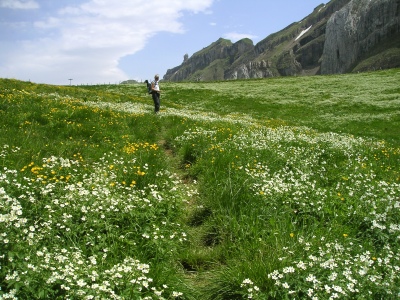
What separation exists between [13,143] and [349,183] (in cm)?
958

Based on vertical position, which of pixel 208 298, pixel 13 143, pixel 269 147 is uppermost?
pixel 13 143

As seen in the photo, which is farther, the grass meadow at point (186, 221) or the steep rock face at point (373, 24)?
the steep rock face at point (373, 24)

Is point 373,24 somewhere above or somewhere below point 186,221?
above

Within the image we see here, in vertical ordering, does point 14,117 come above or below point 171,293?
above

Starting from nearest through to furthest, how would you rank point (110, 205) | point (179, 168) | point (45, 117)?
point (110, 205) < point (179, 168) < point (45, 117)

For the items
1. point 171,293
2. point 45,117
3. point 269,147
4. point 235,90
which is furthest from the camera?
point 235,90

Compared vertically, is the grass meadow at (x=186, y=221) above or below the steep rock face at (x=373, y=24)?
below

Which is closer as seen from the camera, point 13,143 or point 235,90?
point 13,143

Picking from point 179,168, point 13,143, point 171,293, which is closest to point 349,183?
point 179,168

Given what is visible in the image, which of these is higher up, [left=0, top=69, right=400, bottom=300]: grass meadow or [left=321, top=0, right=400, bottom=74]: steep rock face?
[left=321, top=0, right=400, bottom=74]: steep rock face

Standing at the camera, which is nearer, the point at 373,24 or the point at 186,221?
the point at 186,221

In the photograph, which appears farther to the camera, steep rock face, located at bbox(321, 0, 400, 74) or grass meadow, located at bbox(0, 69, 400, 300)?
steep rock face, located at bbox(321, 0, 400, 74)

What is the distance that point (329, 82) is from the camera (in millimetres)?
52562

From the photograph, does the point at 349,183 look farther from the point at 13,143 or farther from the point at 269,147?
the point at 13,143
